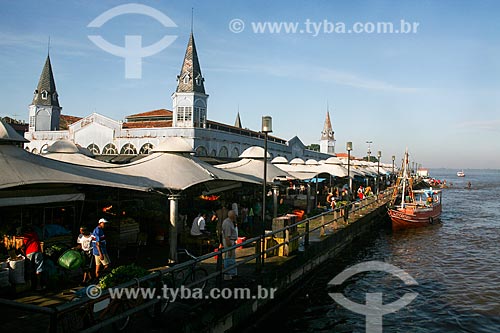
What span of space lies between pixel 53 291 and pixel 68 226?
4171 mm

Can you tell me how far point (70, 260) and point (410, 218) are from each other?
25.2 metres

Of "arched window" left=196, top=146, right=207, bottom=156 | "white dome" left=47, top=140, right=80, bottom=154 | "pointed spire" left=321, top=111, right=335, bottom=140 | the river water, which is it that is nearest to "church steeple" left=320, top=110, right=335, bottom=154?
"pointed spire" left=321, top=111, right=335, bottom=140

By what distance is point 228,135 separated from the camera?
4097 cm

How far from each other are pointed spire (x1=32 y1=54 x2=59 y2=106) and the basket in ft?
161

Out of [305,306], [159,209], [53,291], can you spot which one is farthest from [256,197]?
[53,291]

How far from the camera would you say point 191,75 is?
41312 mm

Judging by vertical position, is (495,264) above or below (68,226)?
below

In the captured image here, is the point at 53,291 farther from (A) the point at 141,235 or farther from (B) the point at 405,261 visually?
(B) the point at 405,261

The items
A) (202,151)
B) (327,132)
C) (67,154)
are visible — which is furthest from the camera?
(327,132)

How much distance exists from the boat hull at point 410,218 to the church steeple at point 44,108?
43.1 metres

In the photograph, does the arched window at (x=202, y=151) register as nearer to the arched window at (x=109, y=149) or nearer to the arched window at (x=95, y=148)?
the arched window at (x=109, y=149)

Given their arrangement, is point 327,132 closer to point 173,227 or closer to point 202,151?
point 202,151

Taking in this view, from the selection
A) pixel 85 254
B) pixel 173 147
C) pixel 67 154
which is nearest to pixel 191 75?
pixel 67 154

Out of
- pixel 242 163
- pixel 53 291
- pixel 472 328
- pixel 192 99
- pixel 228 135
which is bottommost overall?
pixel 472 328
